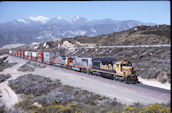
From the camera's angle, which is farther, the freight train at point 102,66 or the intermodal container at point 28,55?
the intermodal container at point 28,55

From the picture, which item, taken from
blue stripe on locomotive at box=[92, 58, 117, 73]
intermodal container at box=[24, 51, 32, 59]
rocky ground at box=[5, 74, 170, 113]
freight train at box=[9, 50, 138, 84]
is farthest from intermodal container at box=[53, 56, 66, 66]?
intermodal container at box=[24, 51, 32, 59]

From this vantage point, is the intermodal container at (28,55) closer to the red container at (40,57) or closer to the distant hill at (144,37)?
the red container at (40,57)

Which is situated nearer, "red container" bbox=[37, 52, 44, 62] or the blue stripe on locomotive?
the blue stripe on locomotive

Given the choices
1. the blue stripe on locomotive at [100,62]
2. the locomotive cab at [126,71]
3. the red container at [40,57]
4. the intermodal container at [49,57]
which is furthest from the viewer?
the red container at [40,57]

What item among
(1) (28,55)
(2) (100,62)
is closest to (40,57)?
(1) (28,55)

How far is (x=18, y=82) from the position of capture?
19.6m

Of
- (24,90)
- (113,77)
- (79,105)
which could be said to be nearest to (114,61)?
(113,77)

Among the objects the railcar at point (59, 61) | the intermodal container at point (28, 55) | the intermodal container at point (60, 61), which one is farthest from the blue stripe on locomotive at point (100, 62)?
the intermodal container at point (28, 55)

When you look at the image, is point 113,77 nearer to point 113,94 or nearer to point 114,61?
point 114,61

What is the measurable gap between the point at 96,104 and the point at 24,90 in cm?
884

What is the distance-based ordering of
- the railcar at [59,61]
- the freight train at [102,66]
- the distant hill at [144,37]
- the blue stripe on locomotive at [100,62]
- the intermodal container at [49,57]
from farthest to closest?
the distant hill at [144,37] → the intermodal container at [49,57] → the railcar at [59,61] → the blue stripe on locomotive at [100,62] → the freight train at [102,66]

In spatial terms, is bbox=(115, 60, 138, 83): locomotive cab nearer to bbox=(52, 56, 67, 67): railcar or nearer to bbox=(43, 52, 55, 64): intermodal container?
bbox=(52, 56, 67, 67): railcar

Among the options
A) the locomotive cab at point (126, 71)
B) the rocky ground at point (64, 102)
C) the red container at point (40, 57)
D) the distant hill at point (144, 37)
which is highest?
the distant hill at point (144, 37)

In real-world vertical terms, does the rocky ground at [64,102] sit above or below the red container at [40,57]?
below
